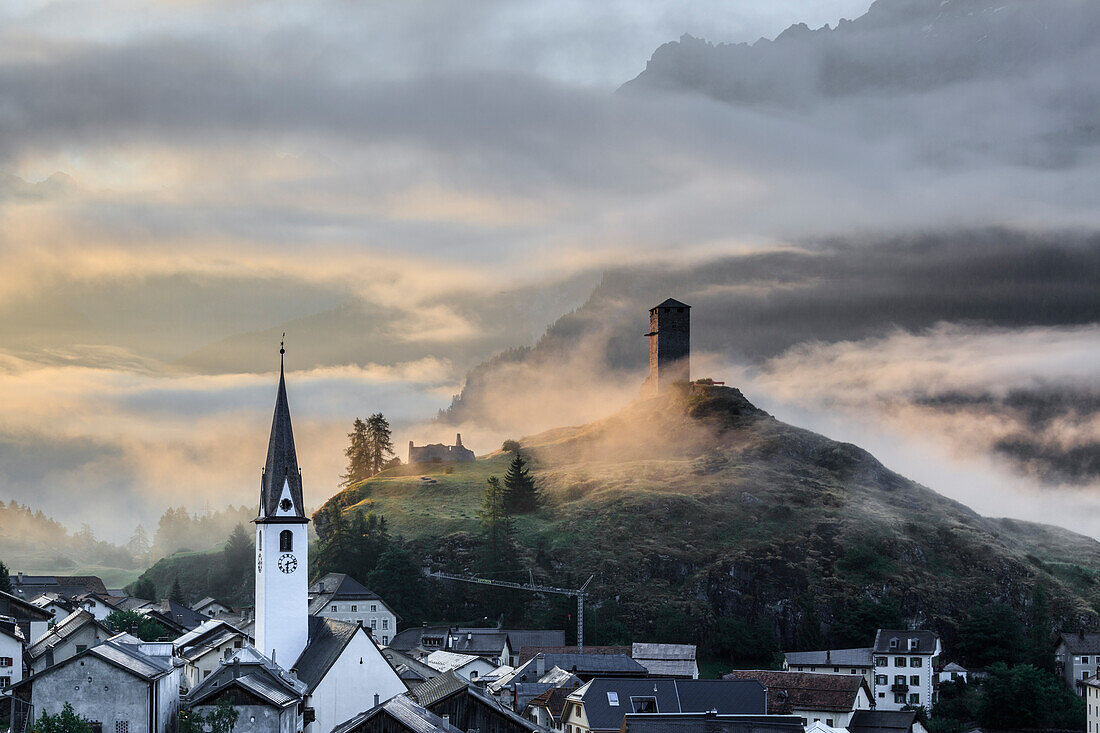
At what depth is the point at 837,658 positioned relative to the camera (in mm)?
135000

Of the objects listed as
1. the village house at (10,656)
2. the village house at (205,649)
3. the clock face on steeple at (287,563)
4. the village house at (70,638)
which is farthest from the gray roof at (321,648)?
the village house at (10,656)

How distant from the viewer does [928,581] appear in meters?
171

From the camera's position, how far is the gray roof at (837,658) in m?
133

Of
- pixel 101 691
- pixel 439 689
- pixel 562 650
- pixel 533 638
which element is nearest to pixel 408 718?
pixel 439 689

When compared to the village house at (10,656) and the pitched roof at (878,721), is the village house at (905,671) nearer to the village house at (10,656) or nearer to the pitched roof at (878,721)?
the pitched roof at (878,721)

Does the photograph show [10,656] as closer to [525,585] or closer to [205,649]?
[205,649]

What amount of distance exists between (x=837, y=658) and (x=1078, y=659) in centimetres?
2963

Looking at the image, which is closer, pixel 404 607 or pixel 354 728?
pixel 354 728

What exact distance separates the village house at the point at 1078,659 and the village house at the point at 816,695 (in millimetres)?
36600

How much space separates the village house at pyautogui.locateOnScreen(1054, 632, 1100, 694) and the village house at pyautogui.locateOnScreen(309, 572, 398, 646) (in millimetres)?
72013

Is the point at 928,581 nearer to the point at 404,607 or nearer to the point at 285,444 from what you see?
the point at 404,607

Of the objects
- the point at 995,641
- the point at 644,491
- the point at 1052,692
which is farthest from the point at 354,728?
the point at 644,491

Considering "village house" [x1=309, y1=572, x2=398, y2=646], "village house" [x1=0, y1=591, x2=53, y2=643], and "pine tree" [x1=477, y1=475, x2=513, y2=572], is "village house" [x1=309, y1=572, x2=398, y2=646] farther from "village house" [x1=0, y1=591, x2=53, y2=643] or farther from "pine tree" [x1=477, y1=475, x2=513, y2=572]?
"village house" [x1=0, y1=591, x2=53, y2=643]

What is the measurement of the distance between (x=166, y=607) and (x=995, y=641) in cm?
9018
